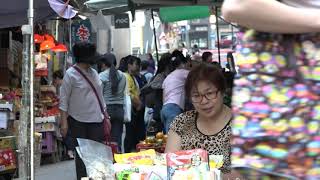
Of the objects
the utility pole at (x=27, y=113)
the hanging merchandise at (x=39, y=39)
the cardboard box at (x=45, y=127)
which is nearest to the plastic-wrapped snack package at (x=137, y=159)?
the utility pole at (x=27, y=113)

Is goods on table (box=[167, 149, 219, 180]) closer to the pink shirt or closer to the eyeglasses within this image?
the eyeglasses

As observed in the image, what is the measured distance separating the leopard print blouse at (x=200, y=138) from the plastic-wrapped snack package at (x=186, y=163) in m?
0.67

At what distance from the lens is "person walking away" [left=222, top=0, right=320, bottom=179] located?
60.8 inches

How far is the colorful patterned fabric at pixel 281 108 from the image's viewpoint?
5.07ft

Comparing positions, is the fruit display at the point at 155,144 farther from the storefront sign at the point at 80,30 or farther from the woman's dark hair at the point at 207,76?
the storefront sign at the point at 80,30

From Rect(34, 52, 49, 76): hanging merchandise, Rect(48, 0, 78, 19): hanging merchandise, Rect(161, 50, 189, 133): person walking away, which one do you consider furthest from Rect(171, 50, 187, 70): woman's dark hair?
Rect(48, 0, 78, 19): hanging merchandise

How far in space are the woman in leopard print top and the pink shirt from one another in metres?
3.68

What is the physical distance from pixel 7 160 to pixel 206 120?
4.81m

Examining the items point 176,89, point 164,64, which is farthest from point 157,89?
point 176,89

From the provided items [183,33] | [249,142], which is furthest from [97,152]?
[183,33]

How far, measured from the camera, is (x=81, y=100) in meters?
6.77

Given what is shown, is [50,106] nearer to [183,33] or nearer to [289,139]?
[289,139]

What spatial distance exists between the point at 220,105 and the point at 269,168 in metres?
2.49

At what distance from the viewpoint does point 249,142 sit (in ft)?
5.18
